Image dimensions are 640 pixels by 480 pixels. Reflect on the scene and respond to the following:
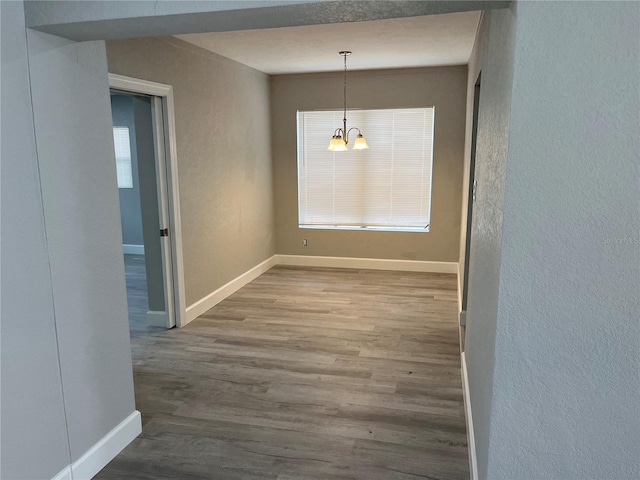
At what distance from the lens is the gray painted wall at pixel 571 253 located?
141 centimetres

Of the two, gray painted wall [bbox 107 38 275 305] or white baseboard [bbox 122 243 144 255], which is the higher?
gray painted wall [bbox 107 38 275 305]

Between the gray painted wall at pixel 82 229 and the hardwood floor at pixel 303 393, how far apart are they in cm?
41

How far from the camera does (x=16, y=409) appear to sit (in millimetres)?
1935

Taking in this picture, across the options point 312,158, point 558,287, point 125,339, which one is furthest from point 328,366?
point 312,158

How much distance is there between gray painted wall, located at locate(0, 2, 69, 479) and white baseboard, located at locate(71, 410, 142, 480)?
7.4 inches

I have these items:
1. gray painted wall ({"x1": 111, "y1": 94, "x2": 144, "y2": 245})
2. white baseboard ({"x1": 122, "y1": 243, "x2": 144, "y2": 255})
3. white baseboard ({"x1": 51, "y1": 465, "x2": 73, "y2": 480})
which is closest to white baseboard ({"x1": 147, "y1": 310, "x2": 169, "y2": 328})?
white baseboard ({"x1": 51, "y1": 465, "x2": 73, "y2": 480})

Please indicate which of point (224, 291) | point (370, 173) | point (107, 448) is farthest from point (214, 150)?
point (107, 448)

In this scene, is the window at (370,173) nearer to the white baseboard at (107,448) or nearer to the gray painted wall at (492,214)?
the gray painted wall at (492,214)

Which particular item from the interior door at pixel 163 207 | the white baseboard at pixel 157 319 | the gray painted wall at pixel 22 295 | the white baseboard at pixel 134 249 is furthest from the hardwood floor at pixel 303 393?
the white baseboard at pixel 134 249

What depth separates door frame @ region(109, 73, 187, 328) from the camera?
13.2 feet

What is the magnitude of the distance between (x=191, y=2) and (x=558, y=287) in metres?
1.64

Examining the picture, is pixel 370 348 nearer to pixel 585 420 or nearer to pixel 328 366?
pixel 328 366

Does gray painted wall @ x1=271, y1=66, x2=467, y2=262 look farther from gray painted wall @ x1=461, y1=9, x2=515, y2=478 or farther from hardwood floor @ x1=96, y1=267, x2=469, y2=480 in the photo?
gray painted wall @ x1=461, y1=9, x2=515, y2=478

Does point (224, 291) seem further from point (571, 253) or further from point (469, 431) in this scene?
point (571, 253)
